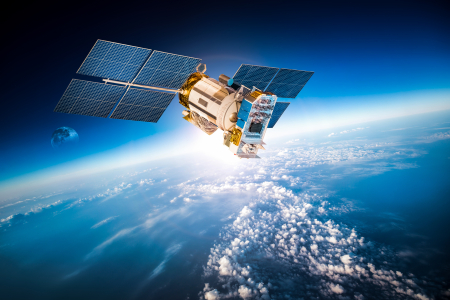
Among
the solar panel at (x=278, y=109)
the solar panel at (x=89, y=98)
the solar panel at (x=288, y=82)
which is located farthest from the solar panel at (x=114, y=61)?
the solar panel at (x=278, y=109)

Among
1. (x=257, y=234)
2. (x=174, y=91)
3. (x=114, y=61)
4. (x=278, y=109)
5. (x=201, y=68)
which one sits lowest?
(x=257, y=234)

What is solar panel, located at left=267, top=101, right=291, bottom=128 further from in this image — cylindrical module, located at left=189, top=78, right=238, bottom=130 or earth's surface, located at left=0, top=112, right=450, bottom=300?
earth's surface, located at left=0, top=112, right=450, bottom=300

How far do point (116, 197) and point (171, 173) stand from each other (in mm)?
26566

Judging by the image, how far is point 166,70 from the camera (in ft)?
14.0

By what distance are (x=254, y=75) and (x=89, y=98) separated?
191 inches

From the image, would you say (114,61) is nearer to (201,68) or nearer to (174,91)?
(174,91)

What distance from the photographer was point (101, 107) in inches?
173

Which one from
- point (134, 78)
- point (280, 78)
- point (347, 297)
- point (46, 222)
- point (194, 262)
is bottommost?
point (347, 297)

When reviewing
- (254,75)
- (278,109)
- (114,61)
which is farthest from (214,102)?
(278,109)

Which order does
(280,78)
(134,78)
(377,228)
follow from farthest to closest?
(377,228) → (280,78) → (134,78)

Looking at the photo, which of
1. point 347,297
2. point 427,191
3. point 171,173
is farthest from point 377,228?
point 171,173

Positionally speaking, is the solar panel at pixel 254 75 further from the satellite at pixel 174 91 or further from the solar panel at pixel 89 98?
the solar panel at pixel 89 98

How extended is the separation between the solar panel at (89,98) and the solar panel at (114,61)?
30cm

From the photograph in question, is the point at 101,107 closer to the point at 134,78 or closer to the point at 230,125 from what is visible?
the point at 134,78
